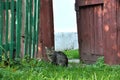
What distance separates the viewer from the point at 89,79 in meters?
5.18

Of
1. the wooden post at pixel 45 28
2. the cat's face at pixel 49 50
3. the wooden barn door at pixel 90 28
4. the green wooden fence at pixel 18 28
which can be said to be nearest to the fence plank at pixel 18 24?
the green wooden fence at pixel 18 28

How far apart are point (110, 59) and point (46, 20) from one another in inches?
62.6

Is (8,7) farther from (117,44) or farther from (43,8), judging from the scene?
(117,44)

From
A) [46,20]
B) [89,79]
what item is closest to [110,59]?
[46,20]

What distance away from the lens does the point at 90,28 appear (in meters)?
10.2

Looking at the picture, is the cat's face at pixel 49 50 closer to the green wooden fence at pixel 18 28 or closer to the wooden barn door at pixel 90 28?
the green wooden fence at pixel 18 28

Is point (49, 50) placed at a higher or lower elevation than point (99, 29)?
lower

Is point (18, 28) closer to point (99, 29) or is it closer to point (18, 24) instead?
point (18, 24)

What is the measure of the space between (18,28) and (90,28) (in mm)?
2658

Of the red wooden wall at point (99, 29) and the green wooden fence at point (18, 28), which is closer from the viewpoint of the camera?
the green wooden fence at point (18, 28)

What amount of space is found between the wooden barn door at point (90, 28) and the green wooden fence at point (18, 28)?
192 cm

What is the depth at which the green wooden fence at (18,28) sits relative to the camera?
794 cm

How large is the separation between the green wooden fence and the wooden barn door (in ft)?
6.31

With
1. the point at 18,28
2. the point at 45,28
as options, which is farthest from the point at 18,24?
the point at 45,28
